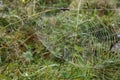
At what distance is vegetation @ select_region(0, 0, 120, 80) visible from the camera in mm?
2152

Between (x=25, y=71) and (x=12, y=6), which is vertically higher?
(x=12, y=6)

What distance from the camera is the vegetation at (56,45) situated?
2152 millimetres

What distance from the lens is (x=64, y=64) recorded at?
2303 millimetres

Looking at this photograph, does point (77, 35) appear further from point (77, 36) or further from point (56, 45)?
point (56, 45)

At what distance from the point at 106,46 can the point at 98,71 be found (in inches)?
13.0

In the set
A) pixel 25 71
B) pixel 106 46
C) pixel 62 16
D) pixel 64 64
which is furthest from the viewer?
pixel 62 16

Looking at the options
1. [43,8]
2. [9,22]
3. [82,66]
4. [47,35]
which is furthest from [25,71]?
[43,8]

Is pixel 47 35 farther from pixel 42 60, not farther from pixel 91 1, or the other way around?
pixel 91 1

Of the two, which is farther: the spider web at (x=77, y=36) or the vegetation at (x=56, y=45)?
the spider web at (x=77, y=36)

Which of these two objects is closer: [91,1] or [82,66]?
[82,66]

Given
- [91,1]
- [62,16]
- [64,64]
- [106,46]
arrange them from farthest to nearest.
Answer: [91,1] → [62,16] → [106,46] → [64,64]

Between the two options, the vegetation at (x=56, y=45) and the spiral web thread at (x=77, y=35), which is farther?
the spiral web thread at (x=77, y=35)

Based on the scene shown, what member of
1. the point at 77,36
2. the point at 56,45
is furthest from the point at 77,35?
the point at 56,45

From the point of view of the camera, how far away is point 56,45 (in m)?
2.54
